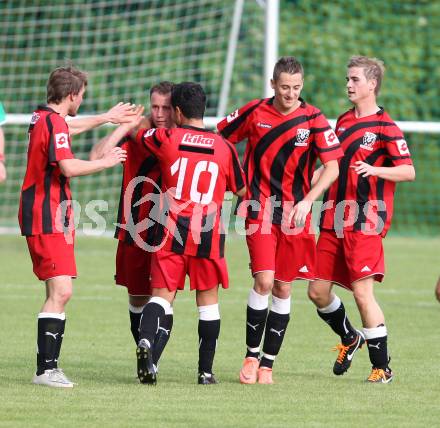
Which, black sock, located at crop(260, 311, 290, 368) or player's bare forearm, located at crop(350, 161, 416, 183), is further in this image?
black sock, located at crop(260, 311, 290, 368)

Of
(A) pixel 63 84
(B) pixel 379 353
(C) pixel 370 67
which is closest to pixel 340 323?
(B) pixel 379 353

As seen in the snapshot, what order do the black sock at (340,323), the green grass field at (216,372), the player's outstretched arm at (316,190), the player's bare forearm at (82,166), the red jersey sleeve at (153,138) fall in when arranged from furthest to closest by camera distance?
the black sock at (340,323)
the player's outstretched arm at (316,190)
the red jersey sleeve at (153,138)
the player's bare forearm at (82,166)
the green grass field at (216,372)

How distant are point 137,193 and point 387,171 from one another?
162 centimetres

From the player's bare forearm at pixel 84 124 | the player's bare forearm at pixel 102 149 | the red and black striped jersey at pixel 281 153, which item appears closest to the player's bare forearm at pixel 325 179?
the red and black striped jersey at pixel 281 153

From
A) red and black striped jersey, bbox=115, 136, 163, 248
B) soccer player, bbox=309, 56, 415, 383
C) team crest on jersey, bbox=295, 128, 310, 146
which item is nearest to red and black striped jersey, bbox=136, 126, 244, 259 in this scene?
red and black striped jersey, bbox=115, 136, 163, 248

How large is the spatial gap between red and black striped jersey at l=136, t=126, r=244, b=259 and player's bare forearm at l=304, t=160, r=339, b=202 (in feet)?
1.52

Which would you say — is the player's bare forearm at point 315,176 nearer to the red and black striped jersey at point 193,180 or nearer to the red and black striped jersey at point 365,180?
the red and black striped jersey at point 365,180

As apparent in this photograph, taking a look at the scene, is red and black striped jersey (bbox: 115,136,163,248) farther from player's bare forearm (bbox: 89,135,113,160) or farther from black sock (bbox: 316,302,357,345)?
black sock (bbox: 316,302,357,345)

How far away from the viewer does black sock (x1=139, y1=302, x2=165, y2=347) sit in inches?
277

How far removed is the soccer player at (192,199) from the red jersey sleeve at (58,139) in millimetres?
493

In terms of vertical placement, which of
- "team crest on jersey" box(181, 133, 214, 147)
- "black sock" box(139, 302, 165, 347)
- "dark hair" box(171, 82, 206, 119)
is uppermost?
"dark hair" box(171, 82, 206, 119)

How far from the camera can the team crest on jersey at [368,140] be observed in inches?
303

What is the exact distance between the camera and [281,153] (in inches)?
299

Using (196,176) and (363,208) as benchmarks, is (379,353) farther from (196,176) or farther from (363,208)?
(196,176)
